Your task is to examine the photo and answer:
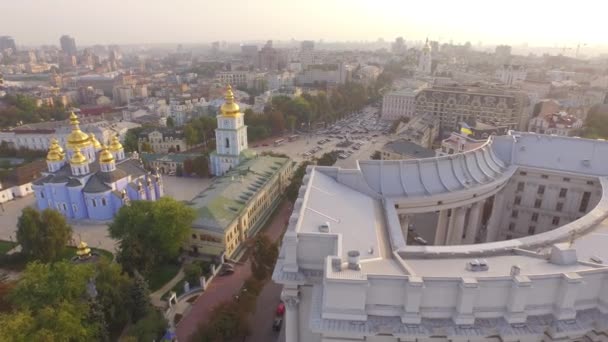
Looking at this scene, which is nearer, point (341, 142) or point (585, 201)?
point (585, 201)

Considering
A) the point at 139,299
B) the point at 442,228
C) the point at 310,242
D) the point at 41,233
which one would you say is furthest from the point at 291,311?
the point at 41,233

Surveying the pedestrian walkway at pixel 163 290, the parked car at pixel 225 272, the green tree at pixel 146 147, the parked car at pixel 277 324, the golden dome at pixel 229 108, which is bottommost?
the pedestrian walkway at pixel 163 290

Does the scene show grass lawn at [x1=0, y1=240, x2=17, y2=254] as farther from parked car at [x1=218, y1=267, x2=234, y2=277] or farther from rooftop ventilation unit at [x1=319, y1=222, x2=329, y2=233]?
rooftop ventilation unit at [x1=319, y1=222, x2=329, y2=233]

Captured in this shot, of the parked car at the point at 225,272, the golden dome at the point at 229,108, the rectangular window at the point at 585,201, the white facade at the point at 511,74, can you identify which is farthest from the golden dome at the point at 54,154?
the white facade at the point at 511,74

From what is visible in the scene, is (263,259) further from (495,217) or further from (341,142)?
(341,142)

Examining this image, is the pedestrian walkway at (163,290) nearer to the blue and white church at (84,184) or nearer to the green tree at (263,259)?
the green tree at (263,259)

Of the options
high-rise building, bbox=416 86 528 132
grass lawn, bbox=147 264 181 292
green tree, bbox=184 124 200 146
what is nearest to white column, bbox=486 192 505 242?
grass lawn, bbox=147 264 181 292
